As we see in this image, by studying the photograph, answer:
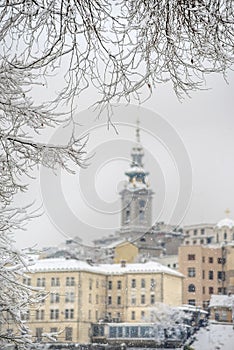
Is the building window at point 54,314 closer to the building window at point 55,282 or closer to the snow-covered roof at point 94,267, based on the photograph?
the building window at point 55,282

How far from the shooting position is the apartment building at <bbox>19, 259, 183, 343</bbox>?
4853 cm

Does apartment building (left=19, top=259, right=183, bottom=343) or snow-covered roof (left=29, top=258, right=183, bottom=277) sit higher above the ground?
snow-covered roof (left=29, top=258, right=183, bottom=277)

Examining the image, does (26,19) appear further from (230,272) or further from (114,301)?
(230,272)

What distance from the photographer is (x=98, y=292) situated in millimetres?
52688

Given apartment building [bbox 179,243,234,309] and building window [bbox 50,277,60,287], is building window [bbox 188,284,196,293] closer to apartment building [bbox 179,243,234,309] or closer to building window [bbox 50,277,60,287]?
apartment building [bbox 179,243,234,309]

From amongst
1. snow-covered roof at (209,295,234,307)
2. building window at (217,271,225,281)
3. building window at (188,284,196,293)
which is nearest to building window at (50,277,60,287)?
snow-covered roof at (209,295,234,307)

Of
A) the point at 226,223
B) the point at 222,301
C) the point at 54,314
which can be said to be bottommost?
the point at 54,314

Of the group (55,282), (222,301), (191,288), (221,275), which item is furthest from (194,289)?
(55,282)

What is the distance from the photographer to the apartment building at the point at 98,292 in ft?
159

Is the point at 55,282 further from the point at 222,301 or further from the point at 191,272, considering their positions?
the point at 191,272

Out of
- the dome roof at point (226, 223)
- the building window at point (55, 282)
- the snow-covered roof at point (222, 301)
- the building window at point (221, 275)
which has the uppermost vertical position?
the dome roof at point (226, 223)

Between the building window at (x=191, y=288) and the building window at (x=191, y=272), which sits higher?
the building window at (x=191, y=272)

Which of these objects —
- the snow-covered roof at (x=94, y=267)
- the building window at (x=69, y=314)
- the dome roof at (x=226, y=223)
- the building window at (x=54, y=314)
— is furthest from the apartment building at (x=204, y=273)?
the dome roof at (x=226, y=223)

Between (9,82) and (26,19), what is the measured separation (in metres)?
0.65
